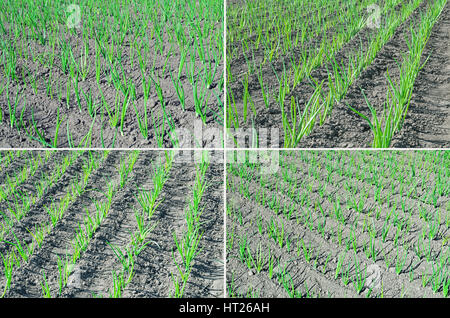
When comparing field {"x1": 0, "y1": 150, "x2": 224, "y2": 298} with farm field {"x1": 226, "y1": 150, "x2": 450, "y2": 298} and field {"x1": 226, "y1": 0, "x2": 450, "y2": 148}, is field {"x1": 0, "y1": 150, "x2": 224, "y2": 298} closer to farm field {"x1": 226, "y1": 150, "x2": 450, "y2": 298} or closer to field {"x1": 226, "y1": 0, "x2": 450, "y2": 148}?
farm field {"x1": 226, "y1": 150, "x2": 450, "y2": 298}

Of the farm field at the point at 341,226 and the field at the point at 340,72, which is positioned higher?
the field at the point at 340,72

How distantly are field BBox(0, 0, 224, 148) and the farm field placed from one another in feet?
1.31

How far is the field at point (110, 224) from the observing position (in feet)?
4.15

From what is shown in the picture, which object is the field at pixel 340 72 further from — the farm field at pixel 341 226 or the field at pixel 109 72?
the farm field at pixel 341 226

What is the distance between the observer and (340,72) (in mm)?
1656

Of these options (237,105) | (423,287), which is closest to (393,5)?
(237,105)

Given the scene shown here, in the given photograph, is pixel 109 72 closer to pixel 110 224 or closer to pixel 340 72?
pixel 110 224

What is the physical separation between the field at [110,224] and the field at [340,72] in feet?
1.29

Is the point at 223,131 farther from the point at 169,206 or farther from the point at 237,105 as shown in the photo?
the point at 169,206

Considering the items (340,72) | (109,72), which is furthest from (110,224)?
(340,72)

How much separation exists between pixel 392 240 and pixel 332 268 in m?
0.33

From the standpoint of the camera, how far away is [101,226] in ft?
4.98

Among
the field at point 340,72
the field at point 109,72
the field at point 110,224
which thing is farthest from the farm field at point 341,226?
the field at point 109,72

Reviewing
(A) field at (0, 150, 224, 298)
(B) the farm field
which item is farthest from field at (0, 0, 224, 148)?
(B) the farm field
